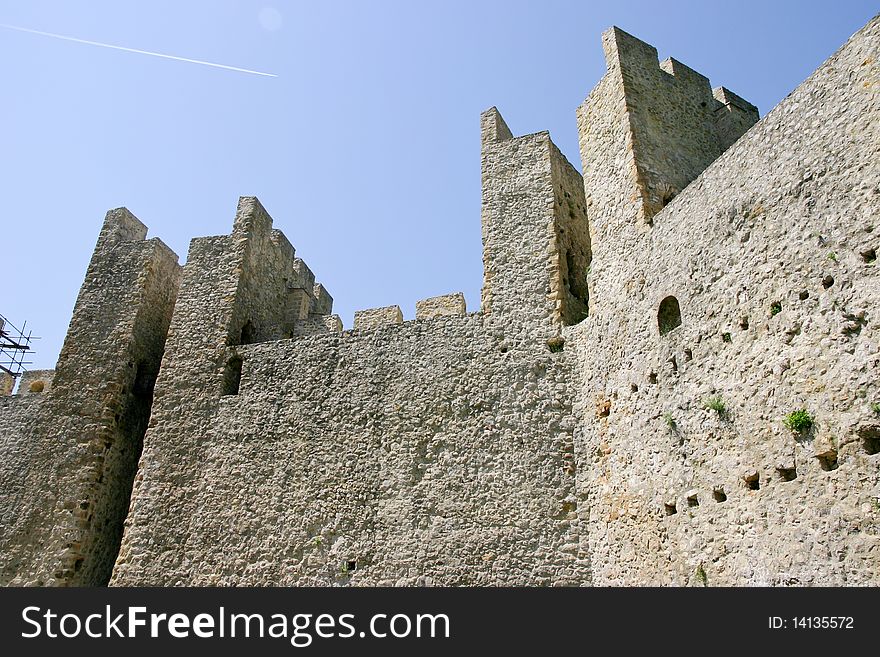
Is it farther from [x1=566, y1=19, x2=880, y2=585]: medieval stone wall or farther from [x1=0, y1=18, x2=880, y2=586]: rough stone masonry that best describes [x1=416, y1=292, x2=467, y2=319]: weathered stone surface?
[x1=566, y1=19, x2=880, y2=585]: medieval stone wall

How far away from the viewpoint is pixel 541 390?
406 inches

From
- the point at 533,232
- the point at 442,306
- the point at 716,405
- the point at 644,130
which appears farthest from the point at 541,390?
the point at 644,130

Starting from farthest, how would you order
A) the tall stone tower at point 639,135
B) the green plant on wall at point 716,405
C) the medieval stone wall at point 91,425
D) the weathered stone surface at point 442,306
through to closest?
1. the weathered stone surface at point 442,306
2. the medieval stone wall at point 91,425
3. the tall stone tower at point 639,135
4. the green plant on wall at point 716,405

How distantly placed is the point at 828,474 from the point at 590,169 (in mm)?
6335

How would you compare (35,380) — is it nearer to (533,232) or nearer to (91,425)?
(91,425)

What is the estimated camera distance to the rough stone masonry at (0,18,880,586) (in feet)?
21.4

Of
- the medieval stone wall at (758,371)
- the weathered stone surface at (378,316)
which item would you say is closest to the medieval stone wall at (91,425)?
the weathered stone surface at (378,316)

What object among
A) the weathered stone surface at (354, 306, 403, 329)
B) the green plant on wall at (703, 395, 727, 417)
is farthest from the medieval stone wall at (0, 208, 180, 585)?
the green plant on wall at (703, 395, 727, 417)

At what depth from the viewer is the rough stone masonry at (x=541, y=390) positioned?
21.4 ft

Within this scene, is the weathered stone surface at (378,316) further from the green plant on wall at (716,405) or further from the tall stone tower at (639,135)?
the green plant on wall at (716,405)

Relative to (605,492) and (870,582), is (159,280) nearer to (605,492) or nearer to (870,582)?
(605,492)

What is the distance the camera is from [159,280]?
15055 millimetres

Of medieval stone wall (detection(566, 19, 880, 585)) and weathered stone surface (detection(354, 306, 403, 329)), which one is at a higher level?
weathered stone surface (detection(354, 306, 403, 329))
